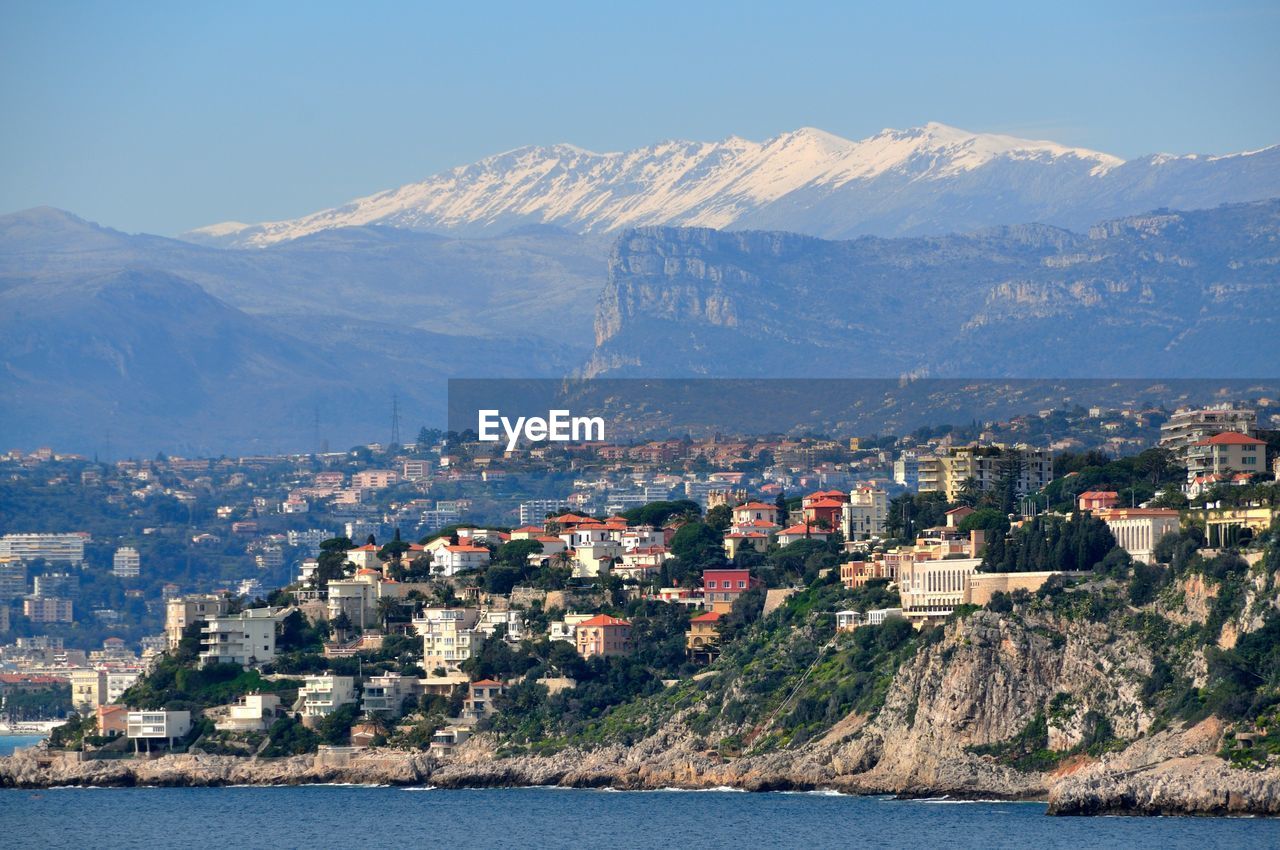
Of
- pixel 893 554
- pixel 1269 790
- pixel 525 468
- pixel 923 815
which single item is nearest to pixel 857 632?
pixel 893 554

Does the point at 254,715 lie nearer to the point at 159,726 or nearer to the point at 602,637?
the point at 159,726

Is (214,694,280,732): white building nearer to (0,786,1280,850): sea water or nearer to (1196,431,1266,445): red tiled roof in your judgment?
(0,786,1280,850): sea water

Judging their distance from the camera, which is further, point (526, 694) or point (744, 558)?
point (744, 558)

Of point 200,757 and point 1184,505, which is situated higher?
point 1184,505

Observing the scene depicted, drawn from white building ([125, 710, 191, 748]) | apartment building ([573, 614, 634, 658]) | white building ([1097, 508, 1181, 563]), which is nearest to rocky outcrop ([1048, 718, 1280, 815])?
white building ([1097, 508, 1181, 563])

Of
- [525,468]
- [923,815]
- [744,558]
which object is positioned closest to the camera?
[923,815]

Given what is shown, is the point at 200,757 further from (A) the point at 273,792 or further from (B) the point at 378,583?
(B) the point at 378,583
